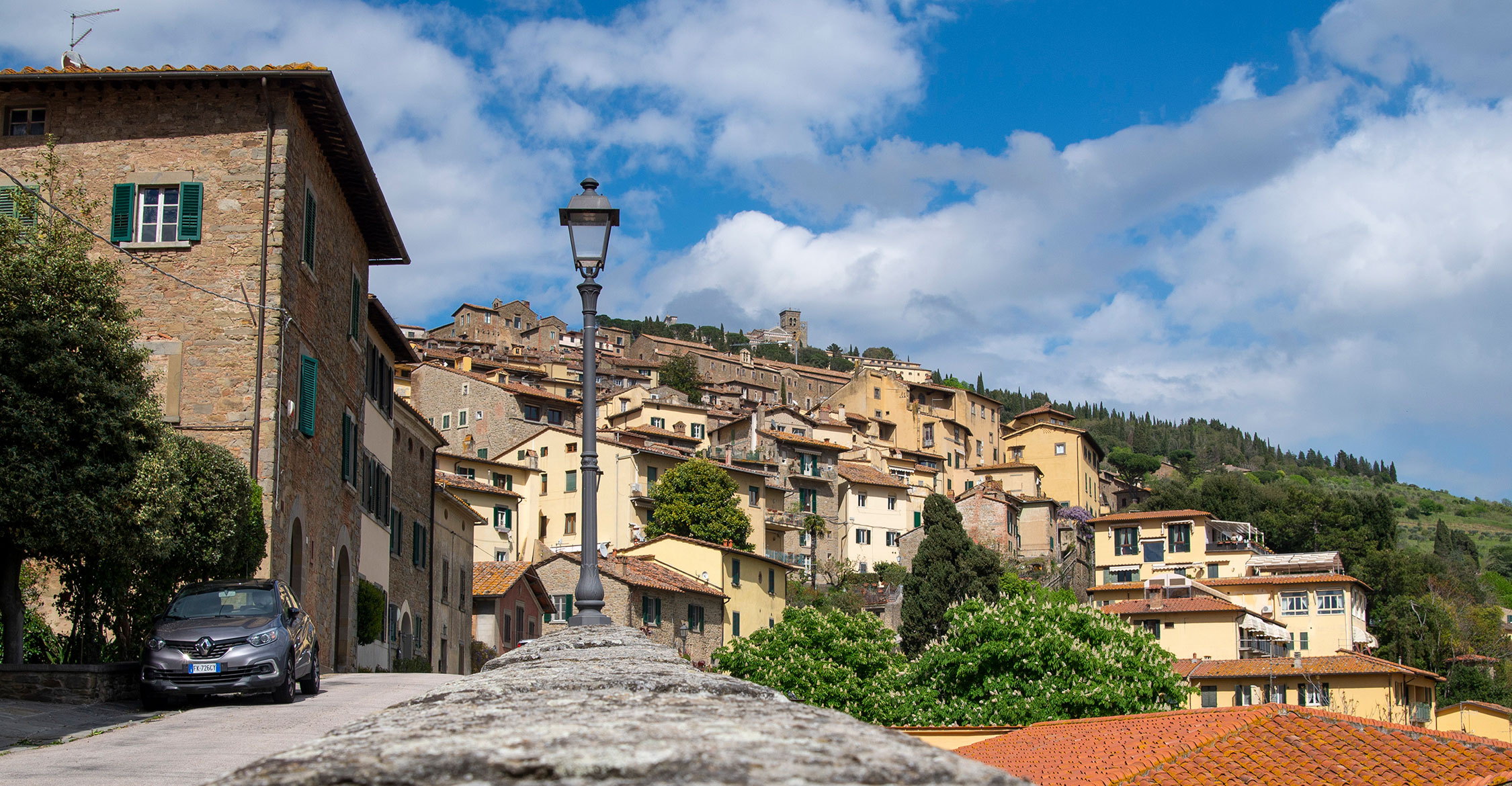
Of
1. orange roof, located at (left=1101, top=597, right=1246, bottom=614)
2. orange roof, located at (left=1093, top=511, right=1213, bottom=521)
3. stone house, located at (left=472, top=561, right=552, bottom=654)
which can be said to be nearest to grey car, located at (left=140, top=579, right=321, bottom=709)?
stone house, located at (left=472, top=561, right=552, bottom=654)

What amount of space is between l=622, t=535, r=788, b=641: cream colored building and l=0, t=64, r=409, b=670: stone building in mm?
39338

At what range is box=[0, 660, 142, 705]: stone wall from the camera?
16.1 meters

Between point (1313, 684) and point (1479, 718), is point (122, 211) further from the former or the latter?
point (1479, 718)

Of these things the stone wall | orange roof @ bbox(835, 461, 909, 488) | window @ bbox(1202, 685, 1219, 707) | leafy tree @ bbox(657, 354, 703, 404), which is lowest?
window @ bbox(1202, 685, 1219, 707)

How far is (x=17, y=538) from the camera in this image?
670 inches

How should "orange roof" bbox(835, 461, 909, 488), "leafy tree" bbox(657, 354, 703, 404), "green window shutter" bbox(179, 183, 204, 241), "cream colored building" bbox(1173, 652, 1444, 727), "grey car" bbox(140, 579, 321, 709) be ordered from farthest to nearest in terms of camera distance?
1. "leafy tree" bbox(657, 354, 703, 404)
2. "orange roof" bbox(835, 461, 909, 488)
3. "cream colored building" bbox(1173, 652, 1444, 727)
4. "green window shutter" bbox(179, 183, 204, 241)
5. "grey car" bbox(140, 579, 321, 709)

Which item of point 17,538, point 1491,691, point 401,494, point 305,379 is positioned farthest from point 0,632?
point 1491,691

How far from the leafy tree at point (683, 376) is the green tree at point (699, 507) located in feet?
152

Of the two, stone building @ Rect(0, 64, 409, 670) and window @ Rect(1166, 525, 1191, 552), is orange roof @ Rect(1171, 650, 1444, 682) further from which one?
stone building @ Rect(0, 64, 409, 670)

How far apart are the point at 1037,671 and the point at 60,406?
27.2m

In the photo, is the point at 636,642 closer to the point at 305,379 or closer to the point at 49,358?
the point at 49,358

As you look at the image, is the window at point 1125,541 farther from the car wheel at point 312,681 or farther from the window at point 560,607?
the car wheel at point 312,681

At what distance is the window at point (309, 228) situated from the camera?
994 inches

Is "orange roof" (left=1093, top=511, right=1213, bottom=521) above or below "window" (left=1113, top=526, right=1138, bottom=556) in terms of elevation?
above
